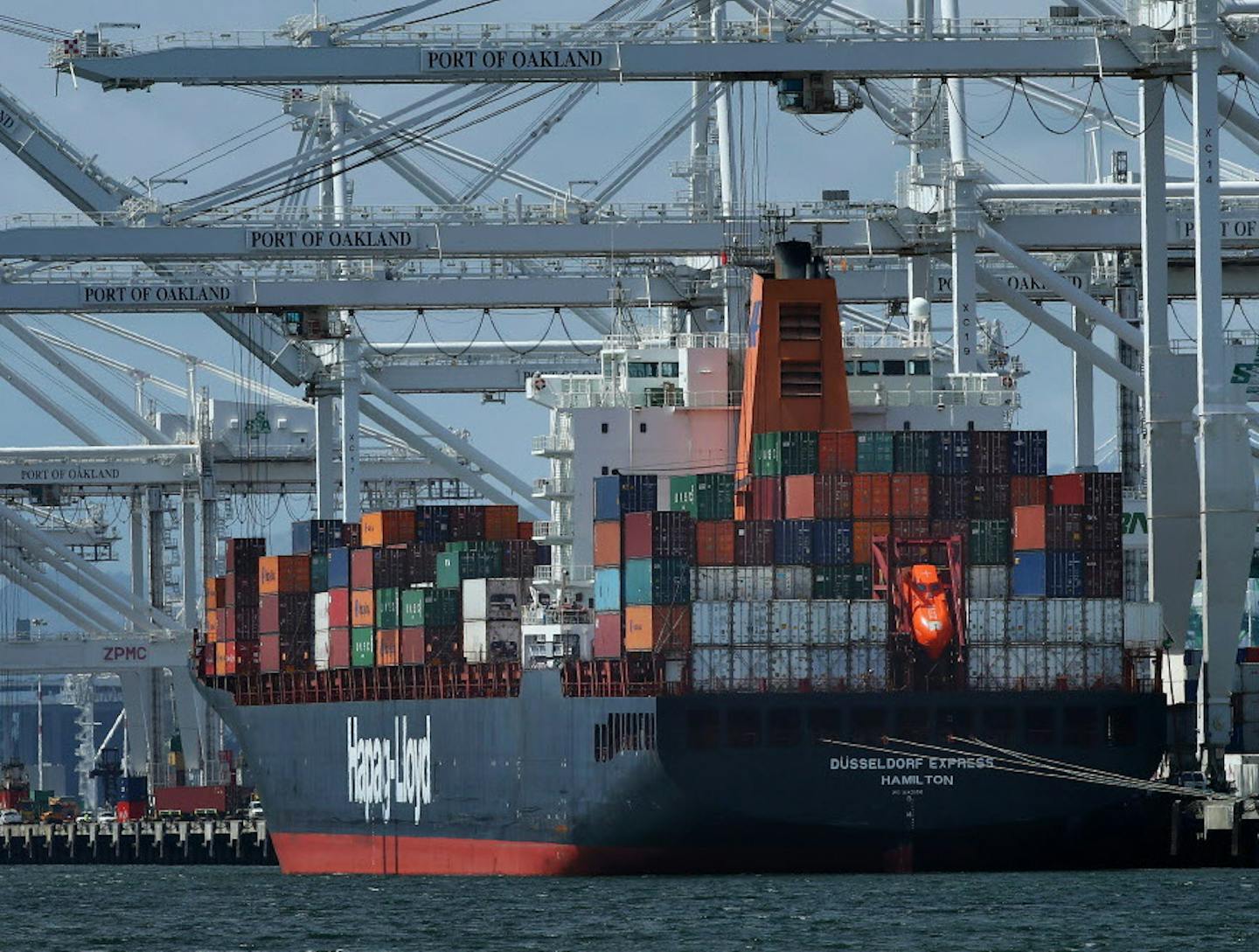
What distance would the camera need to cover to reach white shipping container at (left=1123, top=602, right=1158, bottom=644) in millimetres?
50875

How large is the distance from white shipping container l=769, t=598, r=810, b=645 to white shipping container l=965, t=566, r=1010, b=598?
2408 millimetres

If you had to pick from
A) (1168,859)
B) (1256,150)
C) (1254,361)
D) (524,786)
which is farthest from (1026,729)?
(1254,361)

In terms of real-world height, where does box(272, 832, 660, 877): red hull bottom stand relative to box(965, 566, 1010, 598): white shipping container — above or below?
below

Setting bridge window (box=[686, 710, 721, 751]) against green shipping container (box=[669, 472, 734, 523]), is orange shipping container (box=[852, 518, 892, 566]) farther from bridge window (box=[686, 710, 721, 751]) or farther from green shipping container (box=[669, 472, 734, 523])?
bridge window (box=[686, 710, 721, 751])

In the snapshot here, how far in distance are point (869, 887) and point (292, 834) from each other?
19.4 m

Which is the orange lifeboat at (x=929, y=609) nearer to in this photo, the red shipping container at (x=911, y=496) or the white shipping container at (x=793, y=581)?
the red shipping container at (x=911, y=496)

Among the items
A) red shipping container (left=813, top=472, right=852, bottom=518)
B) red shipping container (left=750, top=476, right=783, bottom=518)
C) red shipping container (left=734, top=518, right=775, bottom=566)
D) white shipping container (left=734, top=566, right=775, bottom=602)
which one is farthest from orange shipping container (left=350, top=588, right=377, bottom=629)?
red shipping container (left=813, top=472, right=852, bottom=518)

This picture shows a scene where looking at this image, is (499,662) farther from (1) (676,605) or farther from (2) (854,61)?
(2) (854,61)

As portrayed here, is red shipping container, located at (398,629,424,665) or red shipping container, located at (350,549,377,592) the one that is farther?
red shipping container, located at (350,549,377,592)

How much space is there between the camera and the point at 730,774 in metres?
49.3

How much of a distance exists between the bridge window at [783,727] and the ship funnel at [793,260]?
8.63m

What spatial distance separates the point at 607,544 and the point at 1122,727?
8.30 meters

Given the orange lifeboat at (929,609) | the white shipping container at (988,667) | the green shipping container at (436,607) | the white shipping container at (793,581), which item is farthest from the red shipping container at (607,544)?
the green shipping container at (436,607)

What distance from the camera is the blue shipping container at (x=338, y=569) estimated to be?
61.0 meters
